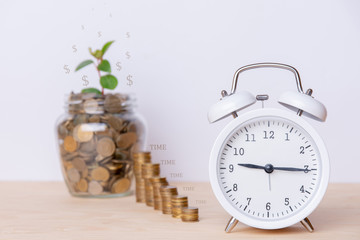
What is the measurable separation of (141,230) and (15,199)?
22.9 inches

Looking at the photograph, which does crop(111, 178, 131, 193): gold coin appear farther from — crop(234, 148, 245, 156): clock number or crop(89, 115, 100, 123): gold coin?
crop(234, 148, 245, 156): clock number

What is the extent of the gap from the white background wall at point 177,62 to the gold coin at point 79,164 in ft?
1.03

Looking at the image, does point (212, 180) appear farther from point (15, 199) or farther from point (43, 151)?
point (43, 151)

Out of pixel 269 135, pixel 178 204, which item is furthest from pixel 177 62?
pixel 269 135

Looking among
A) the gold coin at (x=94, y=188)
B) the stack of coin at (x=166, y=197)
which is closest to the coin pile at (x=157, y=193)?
the stack of coin at (x=166, y=197)

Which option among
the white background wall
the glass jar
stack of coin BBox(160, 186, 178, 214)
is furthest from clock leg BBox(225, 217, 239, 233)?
the white background wall

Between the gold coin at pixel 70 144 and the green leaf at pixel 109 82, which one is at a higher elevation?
the green leaf at pixel 109 82

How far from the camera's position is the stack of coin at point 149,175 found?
1494mm

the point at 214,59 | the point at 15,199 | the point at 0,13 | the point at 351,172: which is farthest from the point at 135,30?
the point at 351,172

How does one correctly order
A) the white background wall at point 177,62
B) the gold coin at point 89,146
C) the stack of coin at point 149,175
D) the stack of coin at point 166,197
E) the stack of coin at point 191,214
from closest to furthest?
the stack of coin at point 191,214, the stack of coin at point 166,197, the stack of coin at point 149,175, the gold coin at point 89,146, the white background wall at point 177,62

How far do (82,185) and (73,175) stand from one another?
0.04 metres

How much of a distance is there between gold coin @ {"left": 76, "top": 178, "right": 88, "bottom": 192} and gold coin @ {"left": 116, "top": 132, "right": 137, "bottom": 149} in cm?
14

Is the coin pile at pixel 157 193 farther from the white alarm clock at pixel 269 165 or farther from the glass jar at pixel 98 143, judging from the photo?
the white alarm clock at pixel 269 165

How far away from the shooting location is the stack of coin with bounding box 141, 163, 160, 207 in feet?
4.90
